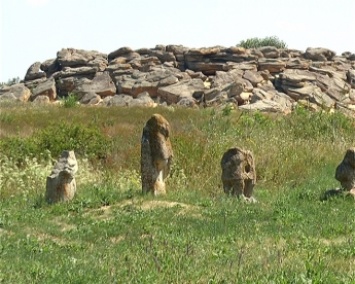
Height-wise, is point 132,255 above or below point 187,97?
above

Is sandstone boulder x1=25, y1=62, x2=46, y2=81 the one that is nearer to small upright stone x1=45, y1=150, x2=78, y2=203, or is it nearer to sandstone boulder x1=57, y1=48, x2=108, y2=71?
sandstone boulder x1=57, y1=48, x2=108, y2=71

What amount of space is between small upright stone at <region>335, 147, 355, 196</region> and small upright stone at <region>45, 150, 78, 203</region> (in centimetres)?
621

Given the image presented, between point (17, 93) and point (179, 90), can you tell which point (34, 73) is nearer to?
point (17, 93)

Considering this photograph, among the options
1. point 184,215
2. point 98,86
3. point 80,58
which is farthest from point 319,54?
point 184,215

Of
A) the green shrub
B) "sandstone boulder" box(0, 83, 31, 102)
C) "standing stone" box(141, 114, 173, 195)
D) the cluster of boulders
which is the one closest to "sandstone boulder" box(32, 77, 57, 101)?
the cluster of boulders

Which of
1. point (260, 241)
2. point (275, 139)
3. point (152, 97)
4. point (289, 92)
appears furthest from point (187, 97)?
point (260, 241)

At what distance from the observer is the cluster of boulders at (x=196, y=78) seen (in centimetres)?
4756

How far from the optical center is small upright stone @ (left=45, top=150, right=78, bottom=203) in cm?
1269

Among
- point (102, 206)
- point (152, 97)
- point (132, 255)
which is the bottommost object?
point (152, 97)

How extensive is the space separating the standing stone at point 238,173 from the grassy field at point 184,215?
16.0 inches

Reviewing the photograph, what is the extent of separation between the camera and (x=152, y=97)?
168 feet

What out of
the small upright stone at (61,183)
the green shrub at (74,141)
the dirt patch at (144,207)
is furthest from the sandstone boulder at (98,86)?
the dirt patch at (144,207)

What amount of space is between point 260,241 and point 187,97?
39.8 metres

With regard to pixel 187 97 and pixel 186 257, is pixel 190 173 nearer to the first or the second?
pixel 186 257
